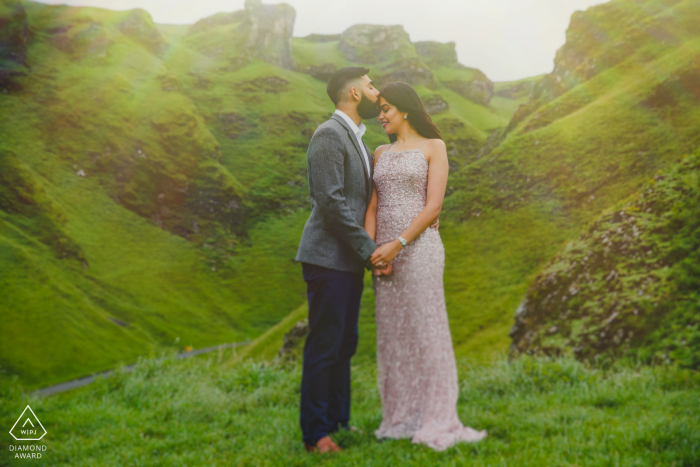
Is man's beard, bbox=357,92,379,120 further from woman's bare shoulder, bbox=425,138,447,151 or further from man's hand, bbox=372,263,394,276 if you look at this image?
man's hand, bbox=372,263,394,276

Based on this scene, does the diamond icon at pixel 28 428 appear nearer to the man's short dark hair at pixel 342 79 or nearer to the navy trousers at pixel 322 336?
the navy trousers at pixel 322 336

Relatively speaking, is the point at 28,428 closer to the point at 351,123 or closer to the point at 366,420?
the point at 366,420

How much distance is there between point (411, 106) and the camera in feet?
14.5

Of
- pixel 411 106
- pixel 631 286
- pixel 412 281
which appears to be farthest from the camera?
pixel 631 286

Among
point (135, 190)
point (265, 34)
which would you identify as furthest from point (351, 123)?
point (265, 34)

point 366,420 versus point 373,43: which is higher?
point 373,43

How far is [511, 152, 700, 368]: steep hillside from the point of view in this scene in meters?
7.66

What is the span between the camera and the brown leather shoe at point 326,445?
403 centimetres

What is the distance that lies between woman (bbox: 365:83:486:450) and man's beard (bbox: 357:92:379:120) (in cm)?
11

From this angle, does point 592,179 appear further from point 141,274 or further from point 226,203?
point 226,203

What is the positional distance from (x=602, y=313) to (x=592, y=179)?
256 inches

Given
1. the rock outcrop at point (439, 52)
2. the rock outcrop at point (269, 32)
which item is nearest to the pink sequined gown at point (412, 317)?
the rock outcrop at point (269, 32)

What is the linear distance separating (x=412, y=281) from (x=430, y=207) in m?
0.74

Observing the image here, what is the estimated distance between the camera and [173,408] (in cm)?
598
